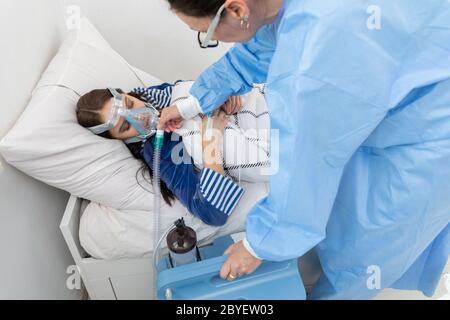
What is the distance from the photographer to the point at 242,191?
127cm

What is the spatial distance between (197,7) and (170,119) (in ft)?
2.12

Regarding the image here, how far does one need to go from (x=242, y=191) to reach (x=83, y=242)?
59cm

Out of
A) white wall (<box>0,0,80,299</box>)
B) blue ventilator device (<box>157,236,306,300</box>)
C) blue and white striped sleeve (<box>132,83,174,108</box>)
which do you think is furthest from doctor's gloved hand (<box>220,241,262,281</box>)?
blue and white striped sleeve (<box>132,83,174,108</box>)

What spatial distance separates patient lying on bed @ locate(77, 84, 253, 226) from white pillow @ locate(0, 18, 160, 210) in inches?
2.1

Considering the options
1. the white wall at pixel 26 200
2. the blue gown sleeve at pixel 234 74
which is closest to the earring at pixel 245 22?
the blue gown sleeve at pixel 234 74

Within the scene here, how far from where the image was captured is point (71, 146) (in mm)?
1213

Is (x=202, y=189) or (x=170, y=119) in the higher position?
(x=170, y=119)

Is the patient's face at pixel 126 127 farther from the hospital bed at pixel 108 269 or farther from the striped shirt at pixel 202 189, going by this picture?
A: the hospital bed at pixel 108 269

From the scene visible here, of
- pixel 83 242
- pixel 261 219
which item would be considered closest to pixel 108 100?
pixel 83 242

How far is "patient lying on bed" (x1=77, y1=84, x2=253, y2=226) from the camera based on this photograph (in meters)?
1.23

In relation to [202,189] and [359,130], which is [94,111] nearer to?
[202,189]

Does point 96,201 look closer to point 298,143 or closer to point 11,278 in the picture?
point 11,278

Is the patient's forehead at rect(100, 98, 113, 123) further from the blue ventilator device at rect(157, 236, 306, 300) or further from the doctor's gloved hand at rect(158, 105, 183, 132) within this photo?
the blue ventilator device at rect(157, 236, 306, 300)

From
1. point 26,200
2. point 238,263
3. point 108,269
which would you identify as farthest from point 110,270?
point 238,263
